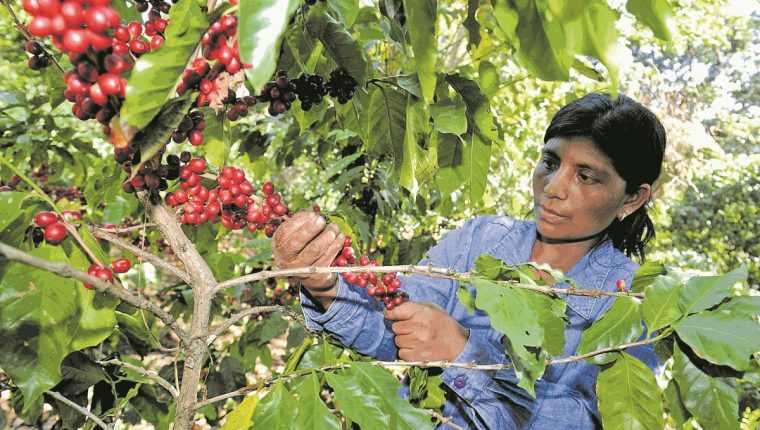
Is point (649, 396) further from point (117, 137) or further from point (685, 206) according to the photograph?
point (685, 206)

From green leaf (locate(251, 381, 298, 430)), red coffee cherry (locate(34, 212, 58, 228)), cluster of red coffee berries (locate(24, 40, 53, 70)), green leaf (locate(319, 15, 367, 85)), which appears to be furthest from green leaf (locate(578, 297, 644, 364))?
cluster of red coffee berries (locate(24, 40, 53, 70))

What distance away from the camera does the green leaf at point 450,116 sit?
852 millimetres

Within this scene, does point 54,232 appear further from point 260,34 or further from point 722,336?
point 722,336

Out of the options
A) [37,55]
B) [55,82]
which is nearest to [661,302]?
[37,55]

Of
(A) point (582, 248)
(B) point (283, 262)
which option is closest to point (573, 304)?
(A) point (582, 248)

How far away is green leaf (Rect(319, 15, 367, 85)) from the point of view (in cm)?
86

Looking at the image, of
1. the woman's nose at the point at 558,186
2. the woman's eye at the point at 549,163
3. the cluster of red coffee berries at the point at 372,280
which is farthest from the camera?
the woman's eye at the point at 549,163

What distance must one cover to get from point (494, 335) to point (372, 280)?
61 centimetres

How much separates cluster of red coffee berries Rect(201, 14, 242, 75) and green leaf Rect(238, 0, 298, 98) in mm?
168

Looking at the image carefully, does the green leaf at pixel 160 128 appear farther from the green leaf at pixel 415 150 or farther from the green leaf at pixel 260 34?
the green leaf at pixel 415 150

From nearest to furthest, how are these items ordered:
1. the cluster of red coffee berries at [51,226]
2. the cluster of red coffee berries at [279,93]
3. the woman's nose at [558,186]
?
the cluster of red coffee berries at [51,226] → the cluster of red coffee berries at [279,93] → the woman's nose at [558,186]

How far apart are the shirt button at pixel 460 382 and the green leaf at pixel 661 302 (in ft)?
1.37

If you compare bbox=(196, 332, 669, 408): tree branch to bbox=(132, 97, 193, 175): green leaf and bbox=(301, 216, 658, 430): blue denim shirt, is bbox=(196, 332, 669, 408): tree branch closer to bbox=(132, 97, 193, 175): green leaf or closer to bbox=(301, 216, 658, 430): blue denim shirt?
bbox=(301, 216, 658, 430): blue denim shirt

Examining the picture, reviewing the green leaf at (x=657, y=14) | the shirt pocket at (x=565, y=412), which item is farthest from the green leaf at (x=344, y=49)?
the shirt pocket at (x=565, y=412)
